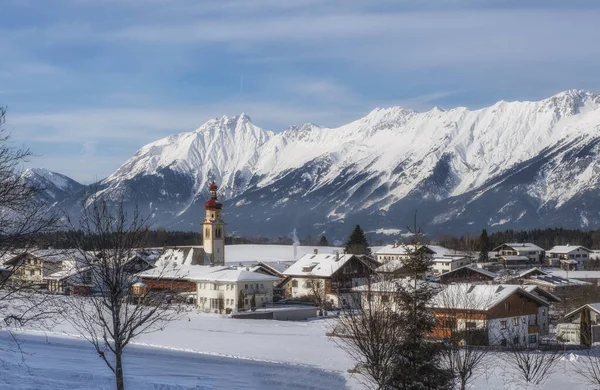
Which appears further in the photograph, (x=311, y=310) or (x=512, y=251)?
(x=512, y=251)

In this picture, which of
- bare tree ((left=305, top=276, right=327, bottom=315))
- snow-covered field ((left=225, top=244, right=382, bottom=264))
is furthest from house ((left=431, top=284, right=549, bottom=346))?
snow-covered field ((left=225, top=244, right=382, bottom=264))

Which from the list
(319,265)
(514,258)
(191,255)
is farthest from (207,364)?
(514,258)

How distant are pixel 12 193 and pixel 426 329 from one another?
33.4ft

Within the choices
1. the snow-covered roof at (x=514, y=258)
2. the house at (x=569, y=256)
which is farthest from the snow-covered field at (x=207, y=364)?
the house at (x=569, y=256)

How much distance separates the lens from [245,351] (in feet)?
124

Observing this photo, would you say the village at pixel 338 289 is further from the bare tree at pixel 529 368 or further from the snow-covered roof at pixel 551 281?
the bare tree at pixel 529 368

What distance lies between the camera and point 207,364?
3191 cm

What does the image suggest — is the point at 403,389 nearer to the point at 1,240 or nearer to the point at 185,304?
the point at 1,240

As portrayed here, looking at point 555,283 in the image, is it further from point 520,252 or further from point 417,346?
point 417,346

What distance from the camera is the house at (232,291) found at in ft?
208

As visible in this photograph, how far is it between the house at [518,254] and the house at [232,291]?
222 feet

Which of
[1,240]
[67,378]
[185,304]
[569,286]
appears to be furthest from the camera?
[569,286]

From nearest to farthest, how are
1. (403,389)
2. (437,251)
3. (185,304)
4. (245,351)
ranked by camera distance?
(403,389) < (245,351) < (185,304) < (437,251)

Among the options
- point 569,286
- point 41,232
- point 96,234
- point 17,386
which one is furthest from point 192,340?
point 569,286
